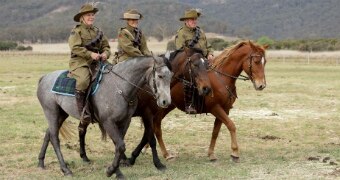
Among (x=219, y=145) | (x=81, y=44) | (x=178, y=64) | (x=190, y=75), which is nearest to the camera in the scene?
(x=81, y=44)

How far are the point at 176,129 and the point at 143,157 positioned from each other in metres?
3.97

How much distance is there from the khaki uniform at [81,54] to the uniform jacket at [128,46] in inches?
16.2

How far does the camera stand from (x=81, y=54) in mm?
9961

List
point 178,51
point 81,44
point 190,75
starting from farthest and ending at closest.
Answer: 1. point 178,51
2. point 190,75
3. point 81,44

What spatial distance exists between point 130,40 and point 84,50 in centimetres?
108

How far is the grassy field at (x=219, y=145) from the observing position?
10.3 metres

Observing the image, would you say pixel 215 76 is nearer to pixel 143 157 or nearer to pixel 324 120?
pixel 143 157

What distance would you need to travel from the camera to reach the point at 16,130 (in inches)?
600

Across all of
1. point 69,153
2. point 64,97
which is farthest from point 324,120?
point 64,97

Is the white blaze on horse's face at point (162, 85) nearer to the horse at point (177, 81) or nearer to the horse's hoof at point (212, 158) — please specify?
the horse at point (177, 81)

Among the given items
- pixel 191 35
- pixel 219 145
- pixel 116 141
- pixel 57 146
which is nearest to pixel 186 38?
pixel 191 35

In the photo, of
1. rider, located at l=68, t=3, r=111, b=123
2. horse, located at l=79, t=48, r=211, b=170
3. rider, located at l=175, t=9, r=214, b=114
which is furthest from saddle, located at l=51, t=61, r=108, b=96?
rider, located at l=175, t=9, r=214, b=114

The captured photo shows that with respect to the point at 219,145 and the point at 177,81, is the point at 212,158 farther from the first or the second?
the point at 219,145

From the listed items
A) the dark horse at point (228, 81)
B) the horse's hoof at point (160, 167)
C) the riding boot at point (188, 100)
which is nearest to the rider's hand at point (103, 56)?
the dark horse at point (228, 81)
